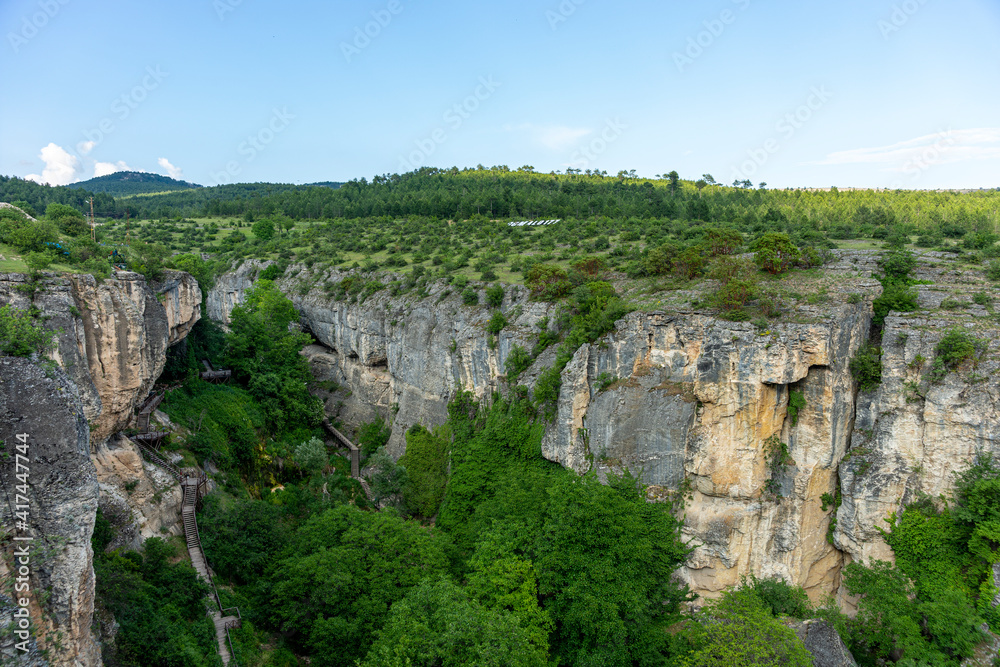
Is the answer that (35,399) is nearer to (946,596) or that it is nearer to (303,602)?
(303,602)

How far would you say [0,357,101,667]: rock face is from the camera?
11266 mm

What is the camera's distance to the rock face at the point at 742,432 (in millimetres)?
25062

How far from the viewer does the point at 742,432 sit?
25719mm

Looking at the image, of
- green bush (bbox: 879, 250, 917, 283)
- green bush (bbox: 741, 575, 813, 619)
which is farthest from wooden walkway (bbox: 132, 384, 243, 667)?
green bush (bbox: 879, 250, 917, 283)

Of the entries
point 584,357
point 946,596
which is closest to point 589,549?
point 584,357

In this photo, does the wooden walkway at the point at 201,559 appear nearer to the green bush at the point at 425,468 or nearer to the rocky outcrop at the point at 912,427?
the green bush at the point at 425,468

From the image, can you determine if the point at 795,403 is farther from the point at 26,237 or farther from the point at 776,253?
the point at 26,237

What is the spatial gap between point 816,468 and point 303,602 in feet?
73.7

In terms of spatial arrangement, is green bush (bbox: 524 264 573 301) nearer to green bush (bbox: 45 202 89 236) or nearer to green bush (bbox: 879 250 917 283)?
green bush (bbox: 879 250 917 283)

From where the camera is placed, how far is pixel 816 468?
25.7 meters


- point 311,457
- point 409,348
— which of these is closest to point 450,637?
point 311,457

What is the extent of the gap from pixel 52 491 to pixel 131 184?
17982cm

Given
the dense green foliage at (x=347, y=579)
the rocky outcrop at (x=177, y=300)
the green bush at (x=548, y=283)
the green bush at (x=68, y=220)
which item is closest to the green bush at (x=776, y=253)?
the green bush at (x=548, y=283)

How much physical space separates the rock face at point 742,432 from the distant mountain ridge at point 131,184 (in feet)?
485
